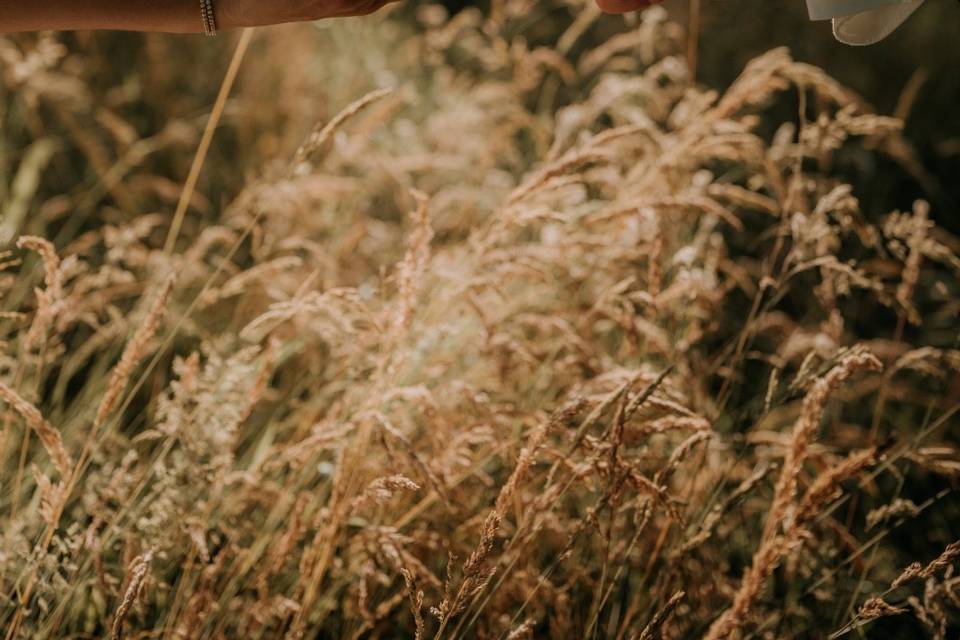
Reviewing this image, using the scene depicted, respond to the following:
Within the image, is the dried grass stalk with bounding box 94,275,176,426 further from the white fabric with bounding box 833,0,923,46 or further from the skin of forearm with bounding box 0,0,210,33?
the white fabric with bounding box 833,0,923,46

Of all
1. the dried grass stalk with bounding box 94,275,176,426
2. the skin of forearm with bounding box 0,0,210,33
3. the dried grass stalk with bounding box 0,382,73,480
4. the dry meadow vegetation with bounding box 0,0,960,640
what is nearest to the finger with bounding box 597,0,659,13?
the dry meadow vegetation with bounding box 0,0,960,640

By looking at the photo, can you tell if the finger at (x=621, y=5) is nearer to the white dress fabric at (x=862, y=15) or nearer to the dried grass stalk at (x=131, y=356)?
the white dress fabric at (x=862, y=15)

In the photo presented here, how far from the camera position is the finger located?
1.35 m

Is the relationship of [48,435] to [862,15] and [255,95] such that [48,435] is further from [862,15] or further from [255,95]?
[255,95]

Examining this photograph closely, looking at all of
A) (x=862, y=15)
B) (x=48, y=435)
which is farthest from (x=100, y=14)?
(x=862, y=15)

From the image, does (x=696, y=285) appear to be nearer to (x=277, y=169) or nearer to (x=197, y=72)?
(x=277, y=169)

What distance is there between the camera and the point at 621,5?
135cm

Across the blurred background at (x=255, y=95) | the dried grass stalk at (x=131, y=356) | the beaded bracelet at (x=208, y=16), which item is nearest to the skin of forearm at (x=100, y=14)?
the beaded bracelet at (x=208, y=16)

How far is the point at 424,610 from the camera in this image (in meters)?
1.73

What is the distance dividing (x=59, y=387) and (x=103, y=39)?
2154 mm

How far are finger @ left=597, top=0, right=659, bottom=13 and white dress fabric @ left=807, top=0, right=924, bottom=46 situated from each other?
0.26 meters

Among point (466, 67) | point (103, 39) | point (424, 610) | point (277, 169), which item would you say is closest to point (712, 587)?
point (424, 610)

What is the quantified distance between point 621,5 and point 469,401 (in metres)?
0.80

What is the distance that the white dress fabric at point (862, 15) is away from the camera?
4.05 feet
